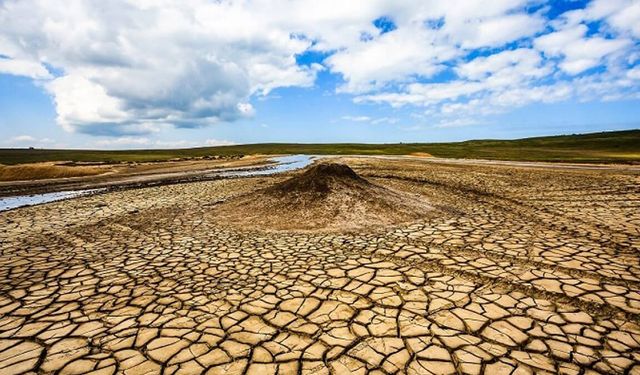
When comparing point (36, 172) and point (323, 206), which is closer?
point (323, 206)

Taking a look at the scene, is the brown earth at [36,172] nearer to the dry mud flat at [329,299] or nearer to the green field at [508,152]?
the dry mud flat at [329,299]

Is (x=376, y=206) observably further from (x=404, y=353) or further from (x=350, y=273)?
(x=404, y=353)

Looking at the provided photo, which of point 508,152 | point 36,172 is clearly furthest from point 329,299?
point 508,152

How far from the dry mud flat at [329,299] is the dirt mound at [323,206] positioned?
2.33ft

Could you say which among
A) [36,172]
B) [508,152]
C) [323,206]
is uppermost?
[36,172]

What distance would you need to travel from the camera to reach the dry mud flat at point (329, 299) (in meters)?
3.46

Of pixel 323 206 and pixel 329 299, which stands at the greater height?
pixel 323 206

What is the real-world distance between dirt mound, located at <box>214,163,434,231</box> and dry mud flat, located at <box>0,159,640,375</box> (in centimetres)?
71

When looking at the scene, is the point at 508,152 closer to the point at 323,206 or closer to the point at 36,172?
the point at 323,206

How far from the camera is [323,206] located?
33.0 feet

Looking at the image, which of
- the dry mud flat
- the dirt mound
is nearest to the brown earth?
the dry mud flat

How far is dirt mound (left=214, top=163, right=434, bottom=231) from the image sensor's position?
9.30 metres

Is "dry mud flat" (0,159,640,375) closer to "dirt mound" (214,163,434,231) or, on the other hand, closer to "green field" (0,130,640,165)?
"dirt mound" (214,163,434,231)

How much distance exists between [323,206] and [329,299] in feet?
17.7
